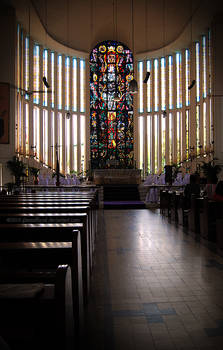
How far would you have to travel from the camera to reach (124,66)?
63.5 feet

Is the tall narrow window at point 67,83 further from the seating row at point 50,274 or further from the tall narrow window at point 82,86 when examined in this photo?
the seating row at point 50,274

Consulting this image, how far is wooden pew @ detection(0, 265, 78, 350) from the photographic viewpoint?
1.00m

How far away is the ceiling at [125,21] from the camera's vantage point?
45.1 ft

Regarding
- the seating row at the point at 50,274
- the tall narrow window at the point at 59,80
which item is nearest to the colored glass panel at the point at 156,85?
the tall narrow window at the point at 59,80


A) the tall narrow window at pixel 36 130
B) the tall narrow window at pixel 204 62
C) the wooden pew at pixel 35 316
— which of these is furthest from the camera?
the tall narrow window at pixel 36 130

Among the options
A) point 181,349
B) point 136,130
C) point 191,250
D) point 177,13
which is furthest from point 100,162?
point 181,349

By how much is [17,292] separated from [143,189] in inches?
462

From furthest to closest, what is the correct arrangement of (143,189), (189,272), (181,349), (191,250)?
(143,189) → (191,250) → (189,272) → (181,349)

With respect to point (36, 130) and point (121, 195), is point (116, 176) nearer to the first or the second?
point (121, 195)

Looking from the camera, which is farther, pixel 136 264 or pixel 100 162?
pixel 100 162

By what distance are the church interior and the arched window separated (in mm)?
65

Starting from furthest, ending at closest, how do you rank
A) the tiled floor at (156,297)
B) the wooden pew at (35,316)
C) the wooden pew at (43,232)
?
the wooden pew at (43,232) → the tiled floor at (156,297) → the wooden pew at (35,316)

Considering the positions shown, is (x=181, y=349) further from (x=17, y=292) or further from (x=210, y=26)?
(x=210, y=26)

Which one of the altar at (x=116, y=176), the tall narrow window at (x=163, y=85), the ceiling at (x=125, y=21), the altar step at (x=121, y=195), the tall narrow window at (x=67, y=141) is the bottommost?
the altar step at (x=121, y=195)
